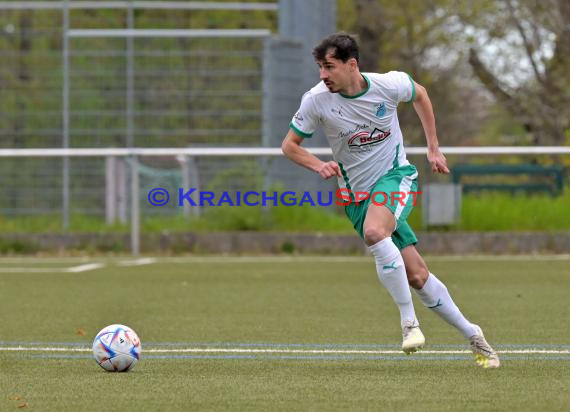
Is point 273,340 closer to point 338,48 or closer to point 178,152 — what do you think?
point 338,48

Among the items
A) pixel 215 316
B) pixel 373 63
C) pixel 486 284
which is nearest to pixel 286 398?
pixel 215 316

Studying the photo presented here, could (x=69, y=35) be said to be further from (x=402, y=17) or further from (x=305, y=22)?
(x=402, y=17)

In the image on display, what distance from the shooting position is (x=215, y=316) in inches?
416

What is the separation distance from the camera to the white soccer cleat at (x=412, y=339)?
7363 millimetres

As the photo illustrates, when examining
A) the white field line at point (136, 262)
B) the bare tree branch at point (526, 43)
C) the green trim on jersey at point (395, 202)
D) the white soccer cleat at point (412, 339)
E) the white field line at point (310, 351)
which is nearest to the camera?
the white soccer cleat at point (412, 339)

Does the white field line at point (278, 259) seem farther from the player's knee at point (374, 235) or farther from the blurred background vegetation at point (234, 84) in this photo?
the player's knee at point (374, 235)

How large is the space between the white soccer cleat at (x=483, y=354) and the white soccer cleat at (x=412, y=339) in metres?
0.29

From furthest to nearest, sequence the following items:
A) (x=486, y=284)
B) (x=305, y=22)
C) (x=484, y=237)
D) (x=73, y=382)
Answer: (x=305, y=22) → (x=484, y=237) → (x=486, y=284) → (x=73, y=382)

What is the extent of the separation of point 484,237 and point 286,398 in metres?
12.2

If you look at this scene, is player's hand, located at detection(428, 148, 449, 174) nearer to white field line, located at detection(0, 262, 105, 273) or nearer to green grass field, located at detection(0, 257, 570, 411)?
green grass field, located at detection(0, 257, 570, 411)

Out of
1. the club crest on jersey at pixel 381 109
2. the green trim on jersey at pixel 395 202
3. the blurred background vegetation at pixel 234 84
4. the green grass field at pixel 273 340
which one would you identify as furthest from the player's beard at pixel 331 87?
the blurred background vegetation at pixel 234 84

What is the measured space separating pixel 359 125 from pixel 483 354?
143 cm

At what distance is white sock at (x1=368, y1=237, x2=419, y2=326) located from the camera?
7531mm

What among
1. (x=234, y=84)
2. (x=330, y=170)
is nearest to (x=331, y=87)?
(x=330, y=170)
